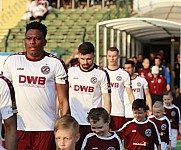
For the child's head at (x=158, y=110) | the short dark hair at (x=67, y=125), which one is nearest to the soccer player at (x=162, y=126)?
the child's head at (x=158, y=110)

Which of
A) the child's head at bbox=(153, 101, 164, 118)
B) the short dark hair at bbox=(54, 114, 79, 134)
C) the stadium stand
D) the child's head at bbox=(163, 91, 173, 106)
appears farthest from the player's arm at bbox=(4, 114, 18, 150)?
the stadium stand

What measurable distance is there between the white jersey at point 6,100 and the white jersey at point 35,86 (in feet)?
4.13

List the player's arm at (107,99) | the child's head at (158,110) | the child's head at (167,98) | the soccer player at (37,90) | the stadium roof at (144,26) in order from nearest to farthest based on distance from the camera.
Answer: the soccer player at (37,90) < the player's arm at (107,99) < the child's head at (158,110) < the child's head at (167,98) < the stadium roof at (144,26)

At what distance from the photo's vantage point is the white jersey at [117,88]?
10.9 meters

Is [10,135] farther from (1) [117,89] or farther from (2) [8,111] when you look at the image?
(1) [117,89]

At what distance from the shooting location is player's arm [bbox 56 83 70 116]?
6352 mm

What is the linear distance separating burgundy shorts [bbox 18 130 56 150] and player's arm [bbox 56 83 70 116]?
0.96ft

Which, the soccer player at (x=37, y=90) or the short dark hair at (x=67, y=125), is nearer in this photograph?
the short dark hair at (x=67, y=125)

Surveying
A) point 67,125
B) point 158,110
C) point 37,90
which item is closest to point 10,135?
point 67,125

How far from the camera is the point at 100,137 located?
22.0 feet

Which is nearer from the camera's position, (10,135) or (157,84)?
(10,135)

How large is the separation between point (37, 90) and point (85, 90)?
228 cm

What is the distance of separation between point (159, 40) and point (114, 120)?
52.1 ft

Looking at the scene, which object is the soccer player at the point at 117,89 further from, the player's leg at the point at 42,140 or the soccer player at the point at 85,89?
the player's leg at the point at 42,140
